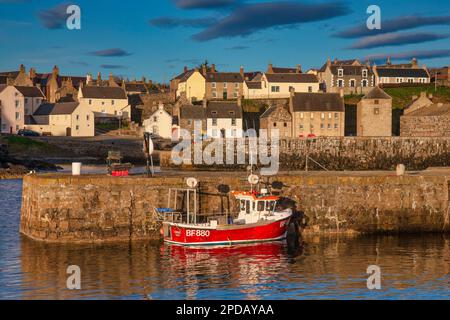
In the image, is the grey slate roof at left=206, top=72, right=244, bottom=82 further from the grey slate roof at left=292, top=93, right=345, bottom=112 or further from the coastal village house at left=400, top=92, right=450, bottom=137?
the coastal village house at left=400, top=92, right=450, bottom=137

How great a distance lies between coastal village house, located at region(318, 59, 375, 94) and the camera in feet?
328

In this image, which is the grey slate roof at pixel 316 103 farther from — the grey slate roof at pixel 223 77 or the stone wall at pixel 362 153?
the grey slate roof at pixel 223 77

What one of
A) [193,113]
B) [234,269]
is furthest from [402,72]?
[234,269]

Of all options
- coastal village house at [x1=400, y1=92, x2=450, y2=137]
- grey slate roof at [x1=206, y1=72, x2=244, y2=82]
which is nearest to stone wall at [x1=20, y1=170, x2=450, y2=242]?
coastal village house at [x1=400, y1=92, x2=450, y2=137]

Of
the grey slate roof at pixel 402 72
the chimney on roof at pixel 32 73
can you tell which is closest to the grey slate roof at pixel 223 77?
the grey slate roof at pixel 402 72

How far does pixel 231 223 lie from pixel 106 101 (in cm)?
7864

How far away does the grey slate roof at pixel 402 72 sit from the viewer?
4193 inches

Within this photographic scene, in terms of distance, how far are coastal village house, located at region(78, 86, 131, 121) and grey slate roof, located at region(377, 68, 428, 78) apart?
124 ft

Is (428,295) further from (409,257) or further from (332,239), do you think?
(332,239)

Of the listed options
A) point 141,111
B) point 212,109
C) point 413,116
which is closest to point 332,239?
point 413,116

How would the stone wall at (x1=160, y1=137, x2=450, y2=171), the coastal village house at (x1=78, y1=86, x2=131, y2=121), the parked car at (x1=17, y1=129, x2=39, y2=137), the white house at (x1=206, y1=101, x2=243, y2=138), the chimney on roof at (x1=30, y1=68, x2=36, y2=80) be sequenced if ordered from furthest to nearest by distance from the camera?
the chimney on roof at (x1=30, y1=68, x2=36, y2=80), the coastal village house at (x1=78, y1=86, x2=131, y2=121), the parked car at (x1=17, y1=129, x2=39, y2=137), the white house at (x1=206, y1=101, x2=243, y2=138), the stone wall at (x1=160, y1=137, x2=450, y2=171)

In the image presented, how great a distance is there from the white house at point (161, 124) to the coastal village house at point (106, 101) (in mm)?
12974

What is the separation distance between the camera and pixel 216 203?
29609 millimetres

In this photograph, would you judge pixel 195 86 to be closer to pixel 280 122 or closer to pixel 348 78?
pixel 348 78
